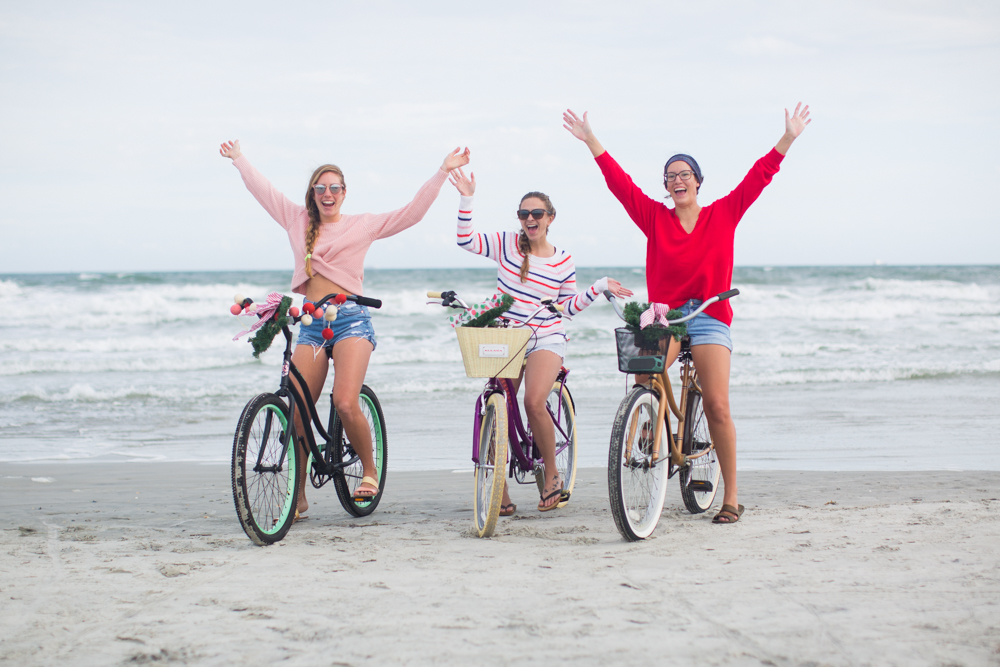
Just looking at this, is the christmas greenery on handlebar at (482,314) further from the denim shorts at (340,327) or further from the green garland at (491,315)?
the denim shorts at (340,327)

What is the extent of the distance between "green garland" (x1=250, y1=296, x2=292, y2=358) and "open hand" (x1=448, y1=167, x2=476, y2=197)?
4.07 ft

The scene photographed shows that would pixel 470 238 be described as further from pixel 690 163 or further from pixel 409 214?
pixel 690 163

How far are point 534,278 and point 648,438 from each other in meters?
1.22

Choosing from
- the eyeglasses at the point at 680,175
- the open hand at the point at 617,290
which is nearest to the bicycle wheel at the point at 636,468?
the open hand at the point at 617,290

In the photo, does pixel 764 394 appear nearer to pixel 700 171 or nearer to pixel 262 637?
pixel 700 171

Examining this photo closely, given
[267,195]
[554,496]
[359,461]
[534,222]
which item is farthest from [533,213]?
[359,461]

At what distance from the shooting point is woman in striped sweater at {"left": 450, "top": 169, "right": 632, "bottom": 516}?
4891 mm

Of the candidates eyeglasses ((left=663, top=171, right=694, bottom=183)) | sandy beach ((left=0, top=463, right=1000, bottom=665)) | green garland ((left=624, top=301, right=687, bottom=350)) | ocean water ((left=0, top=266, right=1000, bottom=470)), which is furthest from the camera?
ocean water ((left=0, top=266, right=1000, bottom=470))

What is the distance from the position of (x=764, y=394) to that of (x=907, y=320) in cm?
1468

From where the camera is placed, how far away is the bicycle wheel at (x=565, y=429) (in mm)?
5305

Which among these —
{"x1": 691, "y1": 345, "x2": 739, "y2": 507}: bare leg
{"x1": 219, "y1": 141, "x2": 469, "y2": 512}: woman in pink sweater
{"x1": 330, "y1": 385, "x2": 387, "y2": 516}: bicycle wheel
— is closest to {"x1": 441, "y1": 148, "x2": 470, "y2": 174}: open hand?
{"x1": 219, "y1": 141, "x2": 469, "y2": 512}: woman in pink sweater


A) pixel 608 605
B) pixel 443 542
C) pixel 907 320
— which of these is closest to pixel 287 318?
pixel 443 542

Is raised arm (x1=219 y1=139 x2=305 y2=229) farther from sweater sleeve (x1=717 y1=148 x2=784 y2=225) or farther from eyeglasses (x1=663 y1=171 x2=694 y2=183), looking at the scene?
sweater sleeve (x1=717 y1=148 x2=784 y2=225)

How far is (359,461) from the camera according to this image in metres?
5.17
